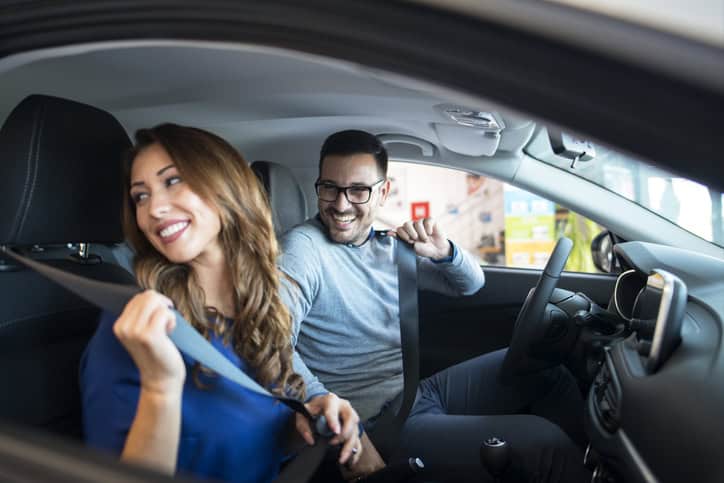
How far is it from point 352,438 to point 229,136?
146cm

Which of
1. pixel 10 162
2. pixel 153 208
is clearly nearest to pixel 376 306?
pixel 153 208

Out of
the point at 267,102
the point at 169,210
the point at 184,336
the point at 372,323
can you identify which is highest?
the point at 267,102

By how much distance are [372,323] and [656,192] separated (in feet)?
3.24

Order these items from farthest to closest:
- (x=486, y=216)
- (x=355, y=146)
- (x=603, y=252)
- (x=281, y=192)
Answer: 1. (x=486, y=216)
2. (x=281, y=192)
3. (x=603, y=252)
4. (x=355, y=146)

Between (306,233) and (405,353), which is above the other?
(306,233)

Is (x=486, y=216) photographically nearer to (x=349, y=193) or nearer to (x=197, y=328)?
(x=349, y=193)

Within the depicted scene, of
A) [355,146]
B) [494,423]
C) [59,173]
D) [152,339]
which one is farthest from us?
[355,146]

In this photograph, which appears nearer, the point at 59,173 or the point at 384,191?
the point at 59,173

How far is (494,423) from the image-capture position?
1.51 metres

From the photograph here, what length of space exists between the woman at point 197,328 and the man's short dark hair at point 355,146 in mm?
541

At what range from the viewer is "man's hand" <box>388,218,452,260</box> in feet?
6.13

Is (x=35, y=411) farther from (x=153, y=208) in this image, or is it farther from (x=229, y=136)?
(x=229, y=136)

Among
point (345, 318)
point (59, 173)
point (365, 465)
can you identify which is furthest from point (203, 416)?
point (345, 318)

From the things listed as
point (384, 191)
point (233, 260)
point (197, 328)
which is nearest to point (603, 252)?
point (384, 191)
